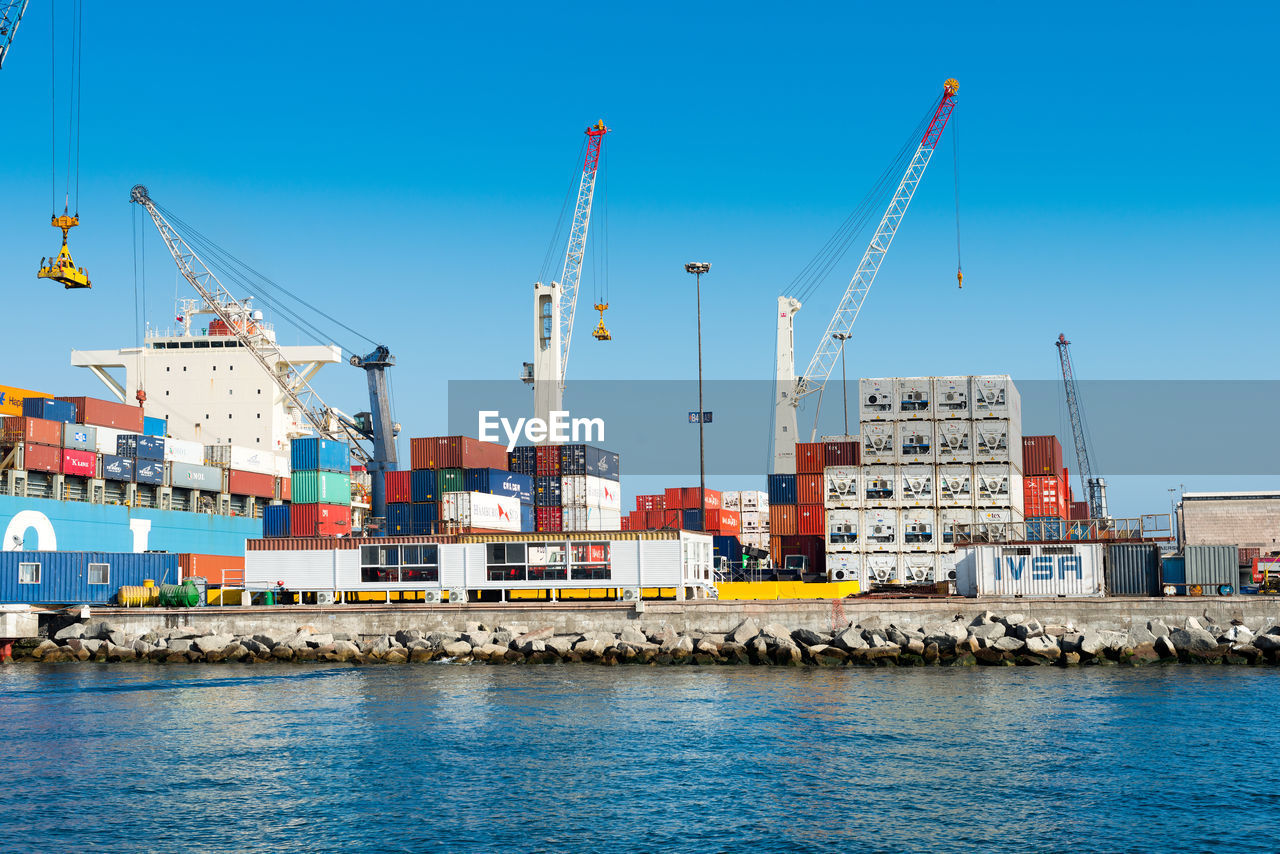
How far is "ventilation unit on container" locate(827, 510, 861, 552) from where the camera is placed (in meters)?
76.3

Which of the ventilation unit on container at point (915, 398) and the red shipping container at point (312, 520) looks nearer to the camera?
the ventilation unit on container at point (915, 398)

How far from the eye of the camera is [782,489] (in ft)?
282

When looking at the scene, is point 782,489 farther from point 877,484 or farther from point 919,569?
point 919,569

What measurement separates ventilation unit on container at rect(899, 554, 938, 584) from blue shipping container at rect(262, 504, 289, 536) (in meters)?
43.4

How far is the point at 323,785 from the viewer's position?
28859mm

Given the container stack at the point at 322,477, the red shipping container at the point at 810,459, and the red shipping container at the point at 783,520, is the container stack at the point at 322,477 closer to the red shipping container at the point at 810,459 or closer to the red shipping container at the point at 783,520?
→ the red shipping container at the point at 783,520

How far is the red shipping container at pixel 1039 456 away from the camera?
8256cm

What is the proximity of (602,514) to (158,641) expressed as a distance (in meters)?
33.3

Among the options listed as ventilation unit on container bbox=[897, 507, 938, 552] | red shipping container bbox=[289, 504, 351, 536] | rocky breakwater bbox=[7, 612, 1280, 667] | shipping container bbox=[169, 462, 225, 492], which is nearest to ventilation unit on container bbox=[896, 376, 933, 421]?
ventilation unit on container bbox=[897, 507, 938, 552]

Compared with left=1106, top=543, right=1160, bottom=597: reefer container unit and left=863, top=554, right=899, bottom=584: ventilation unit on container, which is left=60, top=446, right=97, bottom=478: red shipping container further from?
left=1106, top=543, right=1160, bottom=597: reefer container unit

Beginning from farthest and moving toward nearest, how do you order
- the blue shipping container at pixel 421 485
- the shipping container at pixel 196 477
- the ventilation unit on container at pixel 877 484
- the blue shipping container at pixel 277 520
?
the shipping container at pixel 196 477
the blue shipping container at pixel 277 520
the blue shipping container at pixel 421 485
the ventilation unit on container at pixel 877 484

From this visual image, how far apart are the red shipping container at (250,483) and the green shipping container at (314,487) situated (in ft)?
26.4

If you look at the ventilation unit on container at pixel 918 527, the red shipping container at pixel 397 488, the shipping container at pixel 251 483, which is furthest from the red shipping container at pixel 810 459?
the shipping container at pixel 251 483

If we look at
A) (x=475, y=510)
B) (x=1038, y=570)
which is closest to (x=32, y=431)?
(x=475, y=510)
